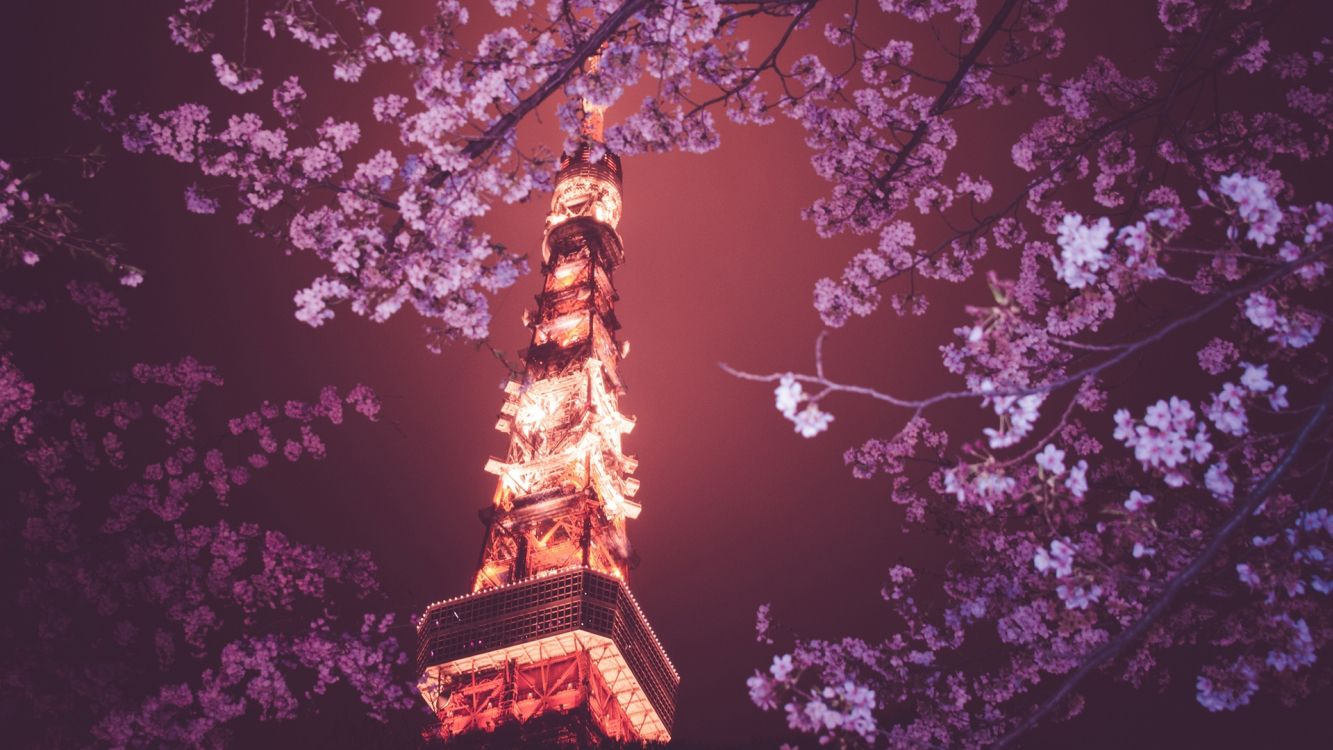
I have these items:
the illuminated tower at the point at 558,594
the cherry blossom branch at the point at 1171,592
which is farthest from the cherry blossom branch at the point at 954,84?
the illuminated tower at the point at 558,594

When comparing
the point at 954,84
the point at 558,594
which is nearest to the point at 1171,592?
the point at 954,84

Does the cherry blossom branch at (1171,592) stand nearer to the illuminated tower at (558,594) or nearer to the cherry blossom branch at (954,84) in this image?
the cherry blossom branch at (954,84)

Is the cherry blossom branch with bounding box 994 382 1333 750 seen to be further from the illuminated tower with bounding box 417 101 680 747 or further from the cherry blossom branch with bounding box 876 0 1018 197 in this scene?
the illuminated tower with bounding box 417 101 680 747

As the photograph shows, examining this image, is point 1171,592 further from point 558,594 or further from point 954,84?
point 558,594

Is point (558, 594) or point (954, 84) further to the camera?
point (558, 594)

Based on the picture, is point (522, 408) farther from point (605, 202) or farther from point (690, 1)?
point (690, 1)
